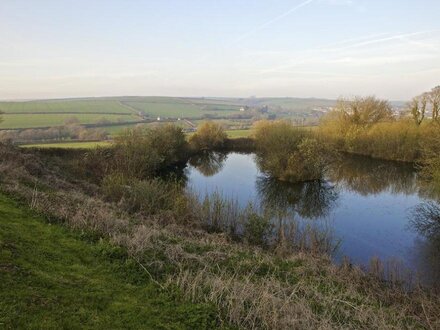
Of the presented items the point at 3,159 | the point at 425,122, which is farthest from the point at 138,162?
the point at 425,122

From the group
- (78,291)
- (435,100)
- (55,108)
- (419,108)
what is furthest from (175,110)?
(78,291)

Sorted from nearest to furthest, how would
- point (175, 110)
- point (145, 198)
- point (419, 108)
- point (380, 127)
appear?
point (145, 198)
point (380, 127)
point (419, 108)
point (175, 110)

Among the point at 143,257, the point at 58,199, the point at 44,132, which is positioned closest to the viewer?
the point at 143,257

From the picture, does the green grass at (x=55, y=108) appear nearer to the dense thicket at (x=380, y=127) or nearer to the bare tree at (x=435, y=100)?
the dense thicket at (x=380, y=127)

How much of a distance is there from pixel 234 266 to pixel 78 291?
4215 mm

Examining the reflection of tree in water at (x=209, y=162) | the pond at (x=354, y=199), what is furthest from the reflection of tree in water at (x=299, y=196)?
the reflection of tree in water at (x=209, y=162)

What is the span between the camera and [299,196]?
2430cm

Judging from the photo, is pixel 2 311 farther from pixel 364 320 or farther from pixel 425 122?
pixel 425 122

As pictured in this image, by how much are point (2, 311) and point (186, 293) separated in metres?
2.67

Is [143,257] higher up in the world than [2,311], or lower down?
lower down

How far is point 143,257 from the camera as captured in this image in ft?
24.2

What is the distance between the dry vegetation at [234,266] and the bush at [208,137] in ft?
94.5

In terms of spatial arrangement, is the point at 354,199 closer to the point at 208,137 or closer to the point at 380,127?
the point at 380,127

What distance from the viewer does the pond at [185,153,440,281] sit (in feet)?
48.7
